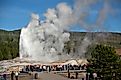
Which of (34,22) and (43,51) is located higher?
(34,22)

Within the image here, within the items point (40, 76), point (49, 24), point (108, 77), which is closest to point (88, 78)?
point (108, 77)

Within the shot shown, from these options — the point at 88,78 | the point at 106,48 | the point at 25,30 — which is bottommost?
the point at 88,78

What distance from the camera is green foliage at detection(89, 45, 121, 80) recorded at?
Result: 37594mm

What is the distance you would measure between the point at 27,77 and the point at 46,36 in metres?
69.6

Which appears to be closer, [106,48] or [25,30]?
[106,48]

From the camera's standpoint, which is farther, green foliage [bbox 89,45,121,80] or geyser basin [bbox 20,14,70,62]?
geyser basin [bbox 20,14,70,62]

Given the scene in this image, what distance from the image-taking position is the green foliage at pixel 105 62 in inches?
1480

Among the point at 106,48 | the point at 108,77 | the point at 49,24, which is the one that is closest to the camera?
the point at 108,77

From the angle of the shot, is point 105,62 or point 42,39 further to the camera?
point 42,39

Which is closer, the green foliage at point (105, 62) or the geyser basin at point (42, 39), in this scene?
the green foliage at point (105, 62)

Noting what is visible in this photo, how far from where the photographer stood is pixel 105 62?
1516 inches

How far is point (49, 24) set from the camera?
347 feet

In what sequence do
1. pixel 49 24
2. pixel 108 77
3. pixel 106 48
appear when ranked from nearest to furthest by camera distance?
pixel 108 77 < pixel 106 48 < pixel 49 24

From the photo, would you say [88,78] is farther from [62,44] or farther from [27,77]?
[62,44]
